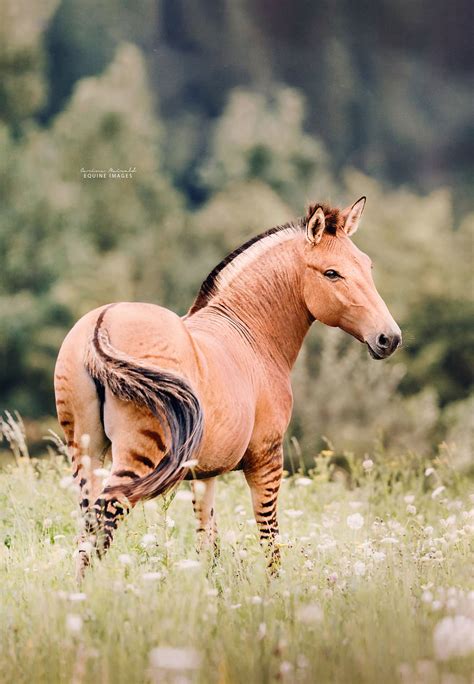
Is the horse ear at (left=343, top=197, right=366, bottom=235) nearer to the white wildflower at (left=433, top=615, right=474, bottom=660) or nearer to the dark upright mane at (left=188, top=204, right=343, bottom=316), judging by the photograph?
the dark upright mane at (left=188, top=204, right=343, bottom=316)

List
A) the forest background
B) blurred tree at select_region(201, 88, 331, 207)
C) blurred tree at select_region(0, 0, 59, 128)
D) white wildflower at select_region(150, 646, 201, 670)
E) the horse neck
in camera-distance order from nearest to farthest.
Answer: white wildflower at select_region(150, 646, 201, 670), the horse neck, the forest background, blurred tree at select_region(0, 0, 59, 128), blurred tree at select_region(201, 88, 331, 207)

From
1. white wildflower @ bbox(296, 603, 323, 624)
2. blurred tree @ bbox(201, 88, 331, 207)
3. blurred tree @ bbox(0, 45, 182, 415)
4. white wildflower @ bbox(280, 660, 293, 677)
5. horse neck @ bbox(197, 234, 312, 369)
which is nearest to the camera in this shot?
white wildflower @ bbox(280, 660, 293, 677)

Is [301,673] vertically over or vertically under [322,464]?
under

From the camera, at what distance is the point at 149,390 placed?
4.11 metres

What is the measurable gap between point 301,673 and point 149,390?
1.56 meters

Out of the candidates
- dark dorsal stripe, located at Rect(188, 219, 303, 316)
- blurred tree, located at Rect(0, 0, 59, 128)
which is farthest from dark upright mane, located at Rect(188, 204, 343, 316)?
blurred tree, located at Rect(0, 0, 59, 128)

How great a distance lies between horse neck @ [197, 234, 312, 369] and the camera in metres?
5.42

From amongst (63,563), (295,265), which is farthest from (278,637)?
(295,265)

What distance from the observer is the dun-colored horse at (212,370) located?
13.6 feet

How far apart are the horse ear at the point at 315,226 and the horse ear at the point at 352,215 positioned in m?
0.27

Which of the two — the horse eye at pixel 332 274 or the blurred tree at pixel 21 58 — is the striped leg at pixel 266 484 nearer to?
the horse eye at pixel 332 274

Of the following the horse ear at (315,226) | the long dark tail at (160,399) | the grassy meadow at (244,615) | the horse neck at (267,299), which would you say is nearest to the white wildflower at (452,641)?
the grassy meadow at (244,615)

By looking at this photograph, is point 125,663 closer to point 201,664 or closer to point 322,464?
point 201,664

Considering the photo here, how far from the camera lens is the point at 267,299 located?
5504mm
